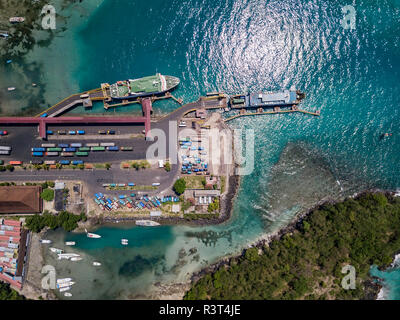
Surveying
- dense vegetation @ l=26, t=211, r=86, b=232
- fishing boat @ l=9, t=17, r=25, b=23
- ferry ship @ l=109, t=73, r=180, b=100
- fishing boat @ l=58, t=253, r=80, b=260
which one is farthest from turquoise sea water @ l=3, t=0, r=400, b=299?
fishing boat @ l=9, t=17, r=25, b=23

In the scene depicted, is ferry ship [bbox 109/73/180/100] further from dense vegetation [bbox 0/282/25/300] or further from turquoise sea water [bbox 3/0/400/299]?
dense vegetation [bbox 0/282/25/300]

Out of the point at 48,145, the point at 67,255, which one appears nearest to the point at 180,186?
the point at 67,255

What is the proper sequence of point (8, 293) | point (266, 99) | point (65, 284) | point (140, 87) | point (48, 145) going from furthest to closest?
point (266, 99)
point (65, 284)
point (140, 87)
point (48, 145)
point (8, 293)

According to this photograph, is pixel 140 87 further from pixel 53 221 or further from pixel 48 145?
pixel 53 221

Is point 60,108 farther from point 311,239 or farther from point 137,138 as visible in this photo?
point 311,239

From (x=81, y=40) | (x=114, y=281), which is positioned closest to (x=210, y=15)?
(x=81, y=40)
